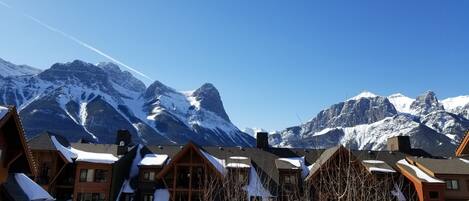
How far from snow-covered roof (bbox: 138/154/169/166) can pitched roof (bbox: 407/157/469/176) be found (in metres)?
27.3

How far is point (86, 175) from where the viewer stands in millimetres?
43188

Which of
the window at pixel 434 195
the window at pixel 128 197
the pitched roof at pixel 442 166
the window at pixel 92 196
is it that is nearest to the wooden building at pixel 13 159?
the window at pixel 92 196

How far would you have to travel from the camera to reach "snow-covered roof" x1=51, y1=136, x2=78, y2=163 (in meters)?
42.8

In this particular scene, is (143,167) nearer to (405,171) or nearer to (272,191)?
(272,191)

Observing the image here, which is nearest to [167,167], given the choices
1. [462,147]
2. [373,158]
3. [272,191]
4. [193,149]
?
[193,149]

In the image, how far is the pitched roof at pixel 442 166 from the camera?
4341cm

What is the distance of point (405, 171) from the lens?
4462 centimetres

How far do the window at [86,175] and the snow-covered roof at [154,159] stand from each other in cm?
496

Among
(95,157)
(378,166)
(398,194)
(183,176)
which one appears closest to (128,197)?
(95,157)

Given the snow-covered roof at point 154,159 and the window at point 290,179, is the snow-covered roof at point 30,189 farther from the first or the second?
the window at point 290,179

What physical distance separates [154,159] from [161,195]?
16.0ft

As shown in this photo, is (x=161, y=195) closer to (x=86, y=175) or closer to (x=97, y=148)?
(x=86, y=175)

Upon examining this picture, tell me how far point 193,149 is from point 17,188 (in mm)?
19230

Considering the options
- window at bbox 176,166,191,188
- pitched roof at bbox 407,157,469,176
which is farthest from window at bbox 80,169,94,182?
pitched roof at bbox 407,157,469,176
